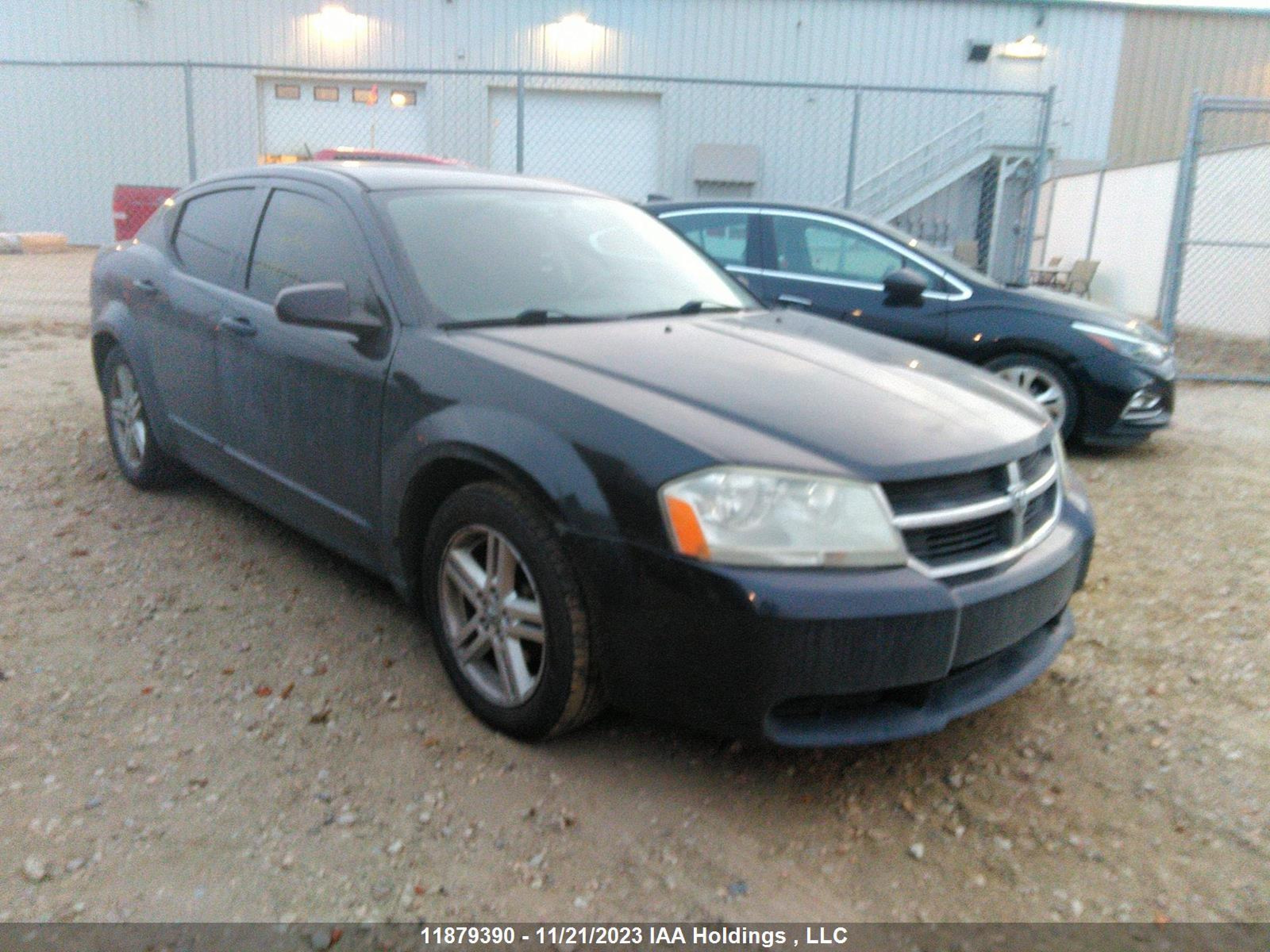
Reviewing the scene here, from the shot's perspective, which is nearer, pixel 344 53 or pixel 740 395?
pixel 740 395

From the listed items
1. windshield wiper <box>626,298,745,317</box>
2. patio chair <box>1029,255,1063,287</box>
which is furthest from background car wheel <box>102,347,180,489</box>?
patio chair <box>1029,255,1063,287</box>

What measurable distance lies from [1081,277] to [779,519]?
16.1m

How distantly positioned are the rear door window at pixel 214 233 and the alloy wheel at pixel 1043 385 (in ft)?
14.6

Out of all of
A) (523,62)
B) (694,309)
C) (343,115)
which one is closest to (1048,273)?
(523,62)

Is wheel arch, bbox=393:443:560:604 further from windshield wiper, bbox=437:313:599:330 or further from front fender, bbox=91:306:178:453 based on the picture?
front fender, bbox=91:306:178:453

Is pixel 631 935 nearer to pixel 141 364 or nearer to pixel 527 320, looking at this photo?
pixel 527 320

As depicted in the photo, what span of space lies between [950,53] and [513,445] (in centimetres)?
2011

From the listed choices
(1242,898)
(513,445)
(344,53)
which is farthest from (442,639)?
(344,53)

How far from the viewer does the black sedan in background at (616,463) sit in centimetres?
241

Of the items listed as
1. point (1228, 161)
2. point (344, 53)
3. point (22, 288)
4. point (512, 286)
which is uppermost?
point (344, 53)

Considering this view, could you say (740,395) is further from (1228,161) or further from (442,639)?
(1228,161)

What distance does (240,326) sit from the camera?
151 inches

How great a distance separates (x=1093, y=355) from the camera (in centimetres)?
629

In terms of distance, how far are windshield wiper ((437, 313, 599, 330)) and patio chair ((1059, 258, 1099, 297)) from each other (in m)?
15.0
